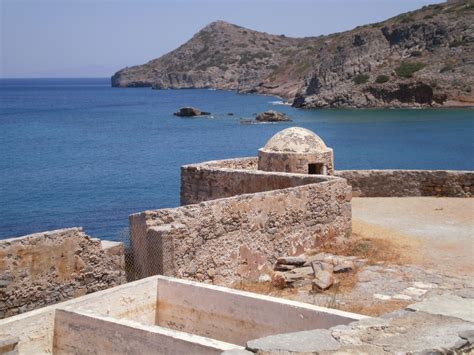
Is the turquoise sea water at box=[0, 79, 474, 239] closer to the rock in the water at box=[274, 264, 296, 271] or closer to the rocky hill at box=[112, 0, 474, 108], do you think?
the rocky hill at box=[112, 0, 474, 108]

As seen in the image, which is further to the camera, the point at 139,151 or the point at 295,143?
the point at 139,151

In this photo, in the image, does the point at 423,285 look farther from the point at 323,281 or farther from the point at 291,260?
the point at 291,260

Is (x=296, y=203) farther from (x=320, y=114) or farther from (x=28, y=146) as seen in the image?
(x=320, y=114)

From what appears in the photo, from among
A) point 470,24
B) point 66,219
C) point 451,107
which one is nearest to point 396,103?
point 451,107

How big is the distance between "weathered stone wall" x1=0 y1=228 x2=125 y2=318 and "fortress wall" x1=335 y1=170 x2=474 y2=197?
32.3ft

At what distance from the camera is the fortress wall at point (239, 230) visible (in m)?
10.8

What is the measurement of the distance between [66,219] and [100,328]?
23.6 meters

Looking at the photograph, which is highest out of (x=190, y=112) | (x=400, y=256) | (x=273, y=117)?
(x=400, y=256)

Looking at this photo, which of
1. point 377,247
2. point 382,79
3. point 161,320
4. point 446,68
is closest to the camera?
point 161,320

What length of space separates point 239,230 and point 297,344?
20.5 ft

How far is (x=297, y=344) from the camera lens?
5.73 m

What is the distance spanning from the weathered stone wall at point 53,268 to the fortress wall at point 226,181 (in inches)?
201

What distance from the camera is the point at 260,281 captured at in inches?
476

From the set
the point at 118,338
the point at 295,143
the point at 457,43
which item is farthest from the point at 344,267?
the point at 457,43
